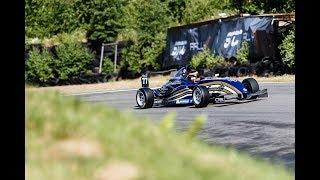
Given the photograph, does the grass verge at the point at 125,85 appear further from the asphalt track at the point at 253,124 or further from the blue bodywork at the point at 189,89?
the blue bodywork at the point at 189,89

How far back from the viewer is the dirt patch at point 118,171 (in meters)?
1.97

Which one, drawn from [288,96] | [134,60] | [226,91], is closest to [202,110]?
[226,91]

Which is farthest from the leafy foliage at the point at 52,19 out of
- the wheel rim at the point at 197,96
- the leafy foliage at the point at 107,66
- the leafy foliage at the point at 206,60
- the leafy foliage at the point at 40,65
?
the wheel rim at the point at 197,96

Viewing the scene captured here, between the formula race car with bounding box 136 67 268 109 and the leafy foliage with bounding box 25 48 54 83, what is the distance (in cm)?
1485

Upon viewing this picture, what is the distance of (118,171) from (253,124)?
828 centimetres

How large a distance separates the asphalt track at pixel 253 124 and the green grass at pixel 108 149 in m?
2.39

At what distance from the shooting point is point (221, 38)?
25.9 metres

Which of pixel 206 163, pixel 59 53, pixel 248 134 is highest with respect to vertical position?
pixel 59 53

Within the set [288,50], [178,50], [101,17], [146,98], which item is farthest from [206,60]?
[146,98]

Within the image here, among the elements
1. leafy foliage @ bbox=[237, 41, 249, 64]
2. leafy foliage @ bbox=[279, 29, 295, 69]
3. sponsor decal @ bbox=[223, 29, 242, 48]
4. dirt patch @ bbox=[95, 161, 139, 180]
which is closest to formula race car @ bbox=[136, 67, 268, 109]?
leafy foliage @ bbox=[279, 29, 295, 69]

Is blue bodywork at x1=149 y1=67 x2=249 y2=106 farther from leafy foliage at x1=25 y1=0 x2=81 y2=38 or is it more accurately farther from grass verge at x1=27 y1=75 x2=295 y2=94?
leafy foliage at x1=25 y1=0 x2=81 y2=38

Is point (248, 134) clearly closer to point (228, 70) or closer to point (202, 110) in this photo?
point (202, 110)

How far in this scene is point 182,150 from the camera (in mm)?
2455

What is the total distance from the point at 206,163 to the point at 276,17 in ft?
68.1
